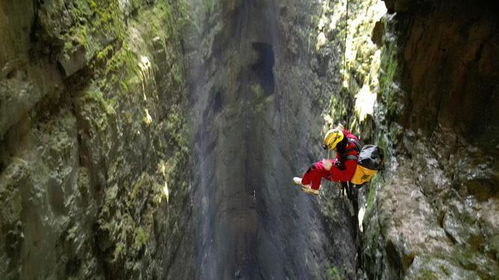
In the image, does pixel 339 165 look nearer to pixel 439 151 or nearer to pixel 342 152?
pixel 342 152

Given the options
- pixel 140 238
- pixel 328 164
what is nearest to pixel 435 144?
pixel 328 164

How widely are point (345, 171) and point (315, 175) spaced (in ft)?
1.92

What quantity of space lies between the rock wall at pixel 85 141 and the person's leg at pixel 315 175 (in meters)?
2.04

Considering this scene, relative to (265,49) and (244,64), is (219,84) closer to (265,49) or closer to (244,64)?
(244,64)

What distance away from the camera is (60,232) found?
3371 millimetres

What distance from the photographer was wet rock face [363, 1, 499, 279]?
327cm

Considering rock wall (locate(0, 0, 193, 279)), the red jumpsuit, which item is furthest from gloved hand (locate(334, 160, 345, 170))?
rock wall (locate(0, 0, 193, 279))

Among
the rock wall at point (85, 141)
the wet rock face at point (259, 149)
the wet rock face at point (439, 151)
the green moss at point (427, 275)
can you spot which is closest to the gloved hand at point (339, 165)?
the wet rock face at point (439, 151)

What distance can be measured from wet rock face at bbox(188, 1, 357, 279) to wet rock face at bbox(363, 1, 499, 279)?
233 cm

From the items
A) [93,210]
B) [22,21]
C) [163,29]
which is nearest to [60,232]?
[93,210]

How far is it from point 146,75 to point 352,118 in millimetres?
2870

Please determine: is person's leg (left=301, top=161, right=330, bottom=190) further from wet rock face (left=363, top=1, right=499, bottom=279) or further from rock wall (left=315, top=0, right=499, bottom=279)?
wet rock face (left=363, top=1, right=499, bottom=279)

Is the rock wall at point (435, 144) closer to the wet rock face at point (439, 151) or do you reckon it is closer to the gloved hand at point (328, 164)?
the wet rock face at point (439, 151)

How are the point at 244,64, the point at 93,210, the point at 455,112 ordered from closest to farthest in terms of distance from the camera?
the point at 455,112, the point at 93,210, the point at 244,64
